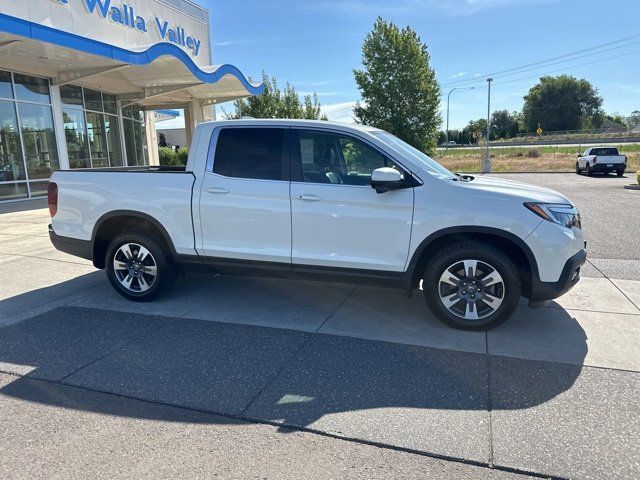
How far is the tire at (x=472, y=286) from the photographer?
417 cm

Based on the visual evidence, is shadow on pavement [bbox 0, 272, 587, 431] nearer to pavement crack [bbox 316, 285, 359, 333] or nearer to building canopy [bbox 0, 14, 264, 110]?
pavement crack [bbox 316, 285, 359, 333]

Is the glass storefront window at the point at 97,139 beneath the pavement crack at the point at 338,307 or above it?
above

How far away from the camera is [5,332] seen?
4.48 metres

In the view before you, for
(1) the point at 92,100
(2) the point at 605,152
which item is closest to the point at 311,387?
(1) the point at 92,100

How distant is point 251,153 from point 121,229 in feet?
6.09

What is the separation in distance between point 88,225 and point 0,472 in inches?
128

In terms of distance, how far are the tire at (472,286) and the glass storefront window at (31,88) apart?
15209 millimetres

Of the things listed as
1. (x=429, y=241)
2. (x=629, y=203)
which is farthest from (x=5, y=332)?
(x=629, y=203)

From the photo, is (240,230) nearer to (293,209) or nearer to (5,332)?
(293,209)

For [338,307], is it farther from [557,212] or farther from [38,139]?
[38,139]

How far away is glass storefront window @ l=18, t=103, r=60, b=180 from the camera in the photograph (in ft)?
48.5

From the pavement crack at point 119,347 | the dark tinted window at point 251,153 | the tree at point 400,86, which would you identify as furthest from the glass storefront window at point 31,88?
the tree at point 400,86

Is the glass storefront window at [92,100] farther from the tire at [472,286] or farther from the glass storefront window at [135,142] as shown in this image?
the tire at [472,286]

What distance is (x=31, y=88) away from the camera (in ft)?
49.3
